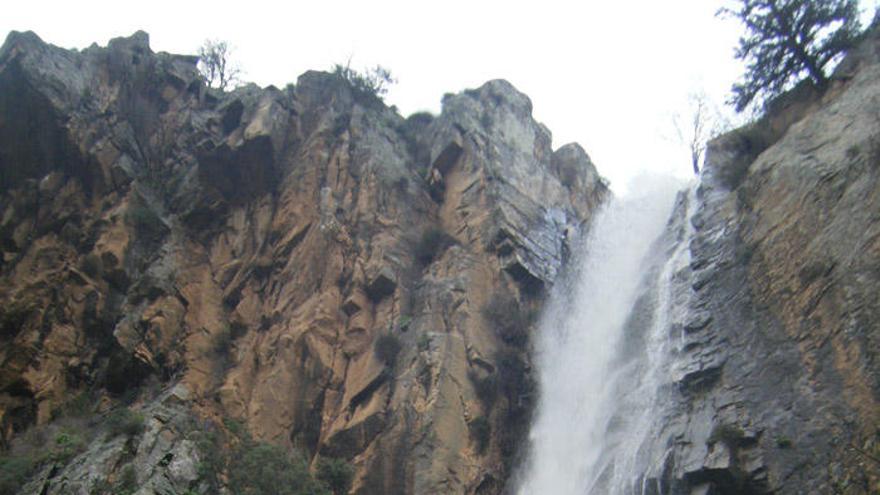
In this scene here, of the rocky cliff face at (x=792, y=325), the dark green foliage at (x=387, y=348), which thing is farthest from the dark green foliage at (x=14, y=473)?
the rocky cliff face at (x=792, y=325)

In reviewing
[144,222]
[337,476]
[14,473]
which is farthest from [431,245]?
[14,473]

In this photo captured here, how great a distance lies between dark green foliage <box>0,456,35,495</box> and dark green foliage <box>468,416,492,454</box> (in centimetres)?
1236

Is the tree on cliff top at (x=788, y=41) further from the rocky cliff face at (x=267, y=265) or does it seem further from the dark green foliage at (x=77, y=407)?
the dark green foliage at (x=77, y=407)

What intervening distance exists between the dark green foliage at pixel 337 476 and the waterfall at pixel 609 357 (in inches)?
208

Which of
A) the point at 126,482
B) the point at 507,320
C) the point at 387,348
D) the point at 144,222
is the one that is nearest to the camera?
the point at 126,482

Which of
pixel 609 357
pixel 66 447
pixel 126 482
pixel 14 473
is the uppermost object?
pixel 609 357

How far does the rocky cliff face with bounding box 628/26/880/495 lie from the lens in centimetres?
1478

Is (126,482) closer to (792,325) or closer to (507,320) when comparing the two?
(507,320)

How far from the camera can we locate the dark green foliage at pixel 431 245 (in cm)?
2947

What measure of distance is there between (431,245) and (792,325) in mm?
15224

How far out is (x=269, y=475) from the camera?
19.6 meters

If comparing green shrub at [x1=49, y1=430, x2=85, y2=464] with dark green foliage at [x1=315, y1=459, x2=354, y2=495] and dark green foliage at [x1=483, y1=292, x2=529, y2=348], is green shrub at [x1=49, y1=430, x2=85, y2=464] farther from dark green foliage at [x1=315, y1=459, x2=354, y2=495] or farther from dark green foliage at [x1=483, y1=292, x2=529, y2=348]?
dark green foliage at [x1=483, y1=292, x2=529, y2=348]

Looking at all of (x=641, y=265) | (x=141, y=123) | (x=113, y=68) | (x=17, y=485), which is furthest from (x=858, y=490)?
(x=113, y=68)

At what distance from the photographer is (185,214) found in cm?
3089
